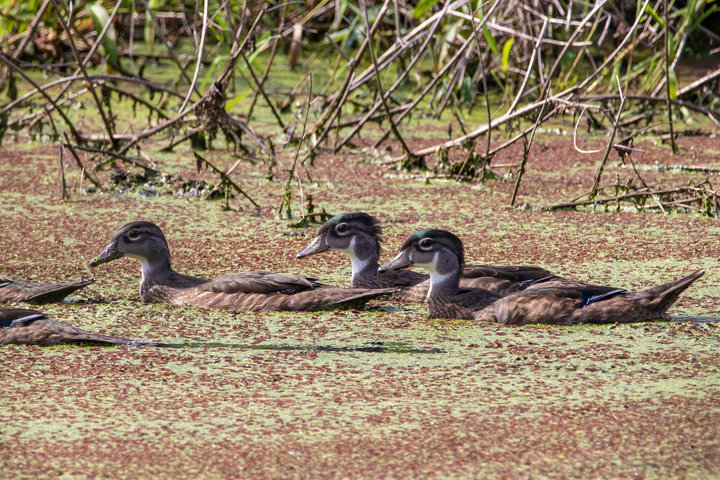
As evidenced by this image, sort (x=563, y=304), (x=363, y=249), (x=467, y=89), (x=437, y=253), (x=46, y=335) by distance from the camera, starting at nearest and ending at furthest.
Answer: (x=46, y=335) < (x=563, y=304) < (x=437, y=253) < (x=363, y=249) < (x=467, y=89)

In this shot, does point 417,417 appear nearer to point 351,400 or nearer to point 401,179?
point 351,400

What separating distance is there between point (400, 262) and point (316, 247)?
1.77ft

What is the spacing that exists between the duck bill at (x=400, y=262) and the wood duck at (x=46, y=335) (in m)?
1.30

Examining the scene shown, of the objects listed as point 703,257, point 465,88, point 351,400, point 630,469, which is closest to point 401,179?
point 465,88

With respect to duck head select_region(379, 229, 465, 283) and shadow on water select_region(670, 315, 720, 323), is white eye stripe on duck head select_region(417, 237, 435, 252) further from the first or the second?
shadow on water select_region(670, 315, 720, 323)

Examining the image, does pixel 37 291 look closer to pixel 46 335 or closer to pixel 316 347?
pixel 46 335

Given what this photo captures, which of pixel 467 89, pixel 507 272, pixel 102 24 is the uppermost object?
pixel 102 24

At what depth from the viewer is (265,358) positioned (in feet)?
13.2

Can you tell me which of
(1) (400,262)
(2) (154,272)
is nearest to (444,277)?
(1) (400,262)

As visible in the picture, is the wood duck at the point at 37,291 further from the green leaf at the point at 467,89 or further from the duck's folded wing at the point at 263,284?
the green leaf at the point at 467,89

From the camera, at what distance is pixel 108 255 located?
520 cm

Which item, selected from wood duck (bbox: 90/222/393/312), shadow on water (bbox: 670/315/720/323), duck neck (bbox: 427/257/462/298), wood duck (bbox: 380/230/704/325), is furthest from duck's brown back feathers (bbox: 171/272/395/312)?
shadow on water (bbox: 670/315/720/323)

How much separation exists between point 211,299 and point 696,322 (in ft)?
6.75

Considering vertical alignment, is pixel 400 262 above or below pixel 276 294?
above
